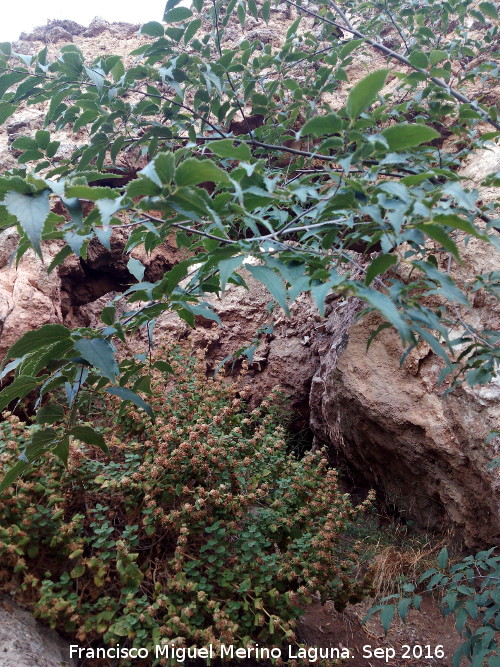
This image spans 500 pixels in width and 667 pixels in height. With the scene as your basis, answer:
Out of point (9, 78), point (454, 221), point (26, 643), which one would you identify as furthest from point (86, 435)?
point (9, 78)

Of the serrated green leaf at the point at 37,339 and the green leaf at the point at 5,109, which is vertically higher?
the green leaf at the point at 5,109

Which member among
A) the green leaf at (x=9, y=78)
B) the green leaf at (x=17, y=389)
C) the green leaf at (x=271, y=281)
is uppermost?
the green leaf at (x=9, y=78)

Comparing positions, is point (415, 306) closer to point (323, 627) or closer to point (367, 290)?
point (367, 290)

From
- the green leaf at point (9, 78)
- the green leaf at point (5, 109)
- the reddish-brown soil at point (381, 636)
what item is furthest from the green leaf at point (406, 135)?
the reddish-brown soil at point (381, 636)

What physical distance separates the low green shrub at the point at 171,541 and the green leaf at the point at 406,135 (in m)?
1.23

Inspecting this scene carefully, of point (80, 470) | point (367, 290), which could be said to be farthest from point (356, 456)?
point (367, 290)

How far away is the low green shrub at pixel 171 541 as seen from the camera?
142 centimetres

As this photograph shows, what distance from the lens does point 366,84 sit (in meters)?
0.72

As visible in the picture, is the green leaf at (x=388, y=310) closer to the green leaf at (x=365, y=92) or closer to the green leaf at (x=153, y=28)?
the green leaf at (x=365, y=92)

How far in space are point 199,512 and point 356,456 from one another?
148 cm

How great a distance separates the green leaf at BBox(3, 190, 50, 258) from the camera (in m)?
0.63

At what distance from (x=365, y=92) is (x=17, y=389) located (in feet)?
2.70

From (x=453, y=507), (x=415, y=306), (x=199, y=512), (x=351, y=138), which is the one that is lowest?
(x=453, y=507)

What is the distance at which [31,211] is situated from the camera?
0.66 meters
